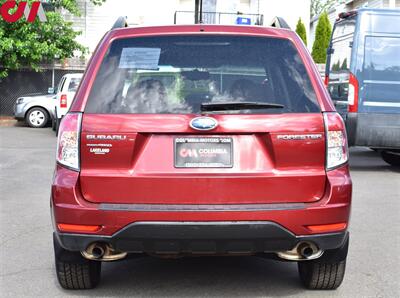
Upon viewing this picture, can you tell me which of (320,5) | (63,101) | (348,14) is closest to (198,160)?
(348,14)

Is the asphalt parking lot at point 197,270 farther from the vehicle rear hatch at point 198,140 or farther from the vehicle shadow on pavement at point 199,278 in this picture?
the vehicle rear hatch at point 198,140

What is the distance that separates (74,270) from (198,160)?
1.29 meters

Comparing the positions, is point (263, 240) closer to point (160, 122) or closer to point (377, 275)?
point (160, 122)

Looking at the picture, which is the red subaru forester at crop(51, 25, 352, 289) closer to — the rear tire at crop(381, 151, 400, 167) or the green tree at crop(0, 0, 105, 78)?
the rear tire at crop(381, 151, 400, 167)

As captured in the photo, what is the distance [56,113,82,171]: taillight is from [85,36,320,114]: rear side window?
0.13m

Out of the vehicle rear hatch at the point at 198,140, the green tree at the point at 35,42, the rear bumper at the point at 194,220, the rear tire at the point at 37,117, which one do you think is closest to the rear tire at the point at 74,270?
the rear bumper at the point at 194,220

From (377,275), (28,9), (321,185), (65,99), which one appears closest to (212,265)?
(377,275)

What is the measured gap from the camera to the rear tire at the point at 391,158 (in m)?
12.7

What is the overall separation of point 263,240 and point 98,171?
43.4 inches

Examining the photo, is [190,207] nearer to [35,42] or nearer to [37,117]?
[37,117]

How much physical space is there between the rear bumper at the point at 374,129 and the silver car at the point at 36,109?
11.6 metres

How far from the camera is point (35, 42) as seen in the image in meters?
21.4

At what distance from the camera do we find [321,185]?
410 cm

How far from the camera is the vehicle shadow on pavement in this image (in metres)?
4.71
